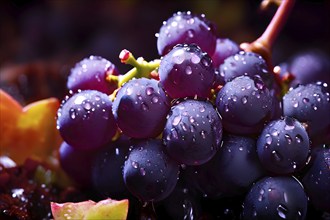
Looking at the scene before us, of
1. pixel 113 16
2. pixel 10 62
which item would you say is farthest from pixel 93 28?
pixel 10 62

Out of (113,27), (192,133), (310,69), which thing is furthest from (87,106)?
(113,27)

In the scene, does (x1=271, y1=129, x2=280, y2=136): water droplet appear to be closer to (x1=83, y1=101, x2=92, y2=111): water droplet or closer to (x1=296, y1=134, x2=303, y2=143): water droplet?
(x1=296, y1=134, x2=303, y2=143): water droplet

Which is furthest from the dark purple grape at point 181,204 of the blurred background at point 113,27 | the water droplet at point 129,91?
the blurred background at point 113,27

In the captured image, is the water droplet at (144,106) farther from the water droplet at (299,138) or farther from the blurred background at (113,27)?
the blurred background at (113,27)

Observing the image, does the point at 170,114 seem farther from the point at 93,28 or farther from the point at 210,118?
the point at 93,28

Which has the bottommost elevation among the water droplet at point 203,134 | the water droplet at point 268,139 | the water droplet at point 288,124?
the water droplet at point 268,139

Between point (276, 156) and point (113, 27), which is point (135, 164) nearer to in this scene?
point (276, 156)

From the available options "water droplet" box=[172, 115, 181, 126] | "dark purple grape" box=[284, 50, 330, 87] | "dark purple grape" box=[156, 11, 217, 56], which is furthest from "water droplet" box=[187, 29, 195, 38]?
"dark purple grape" box=[284, 50, 330, 87]
